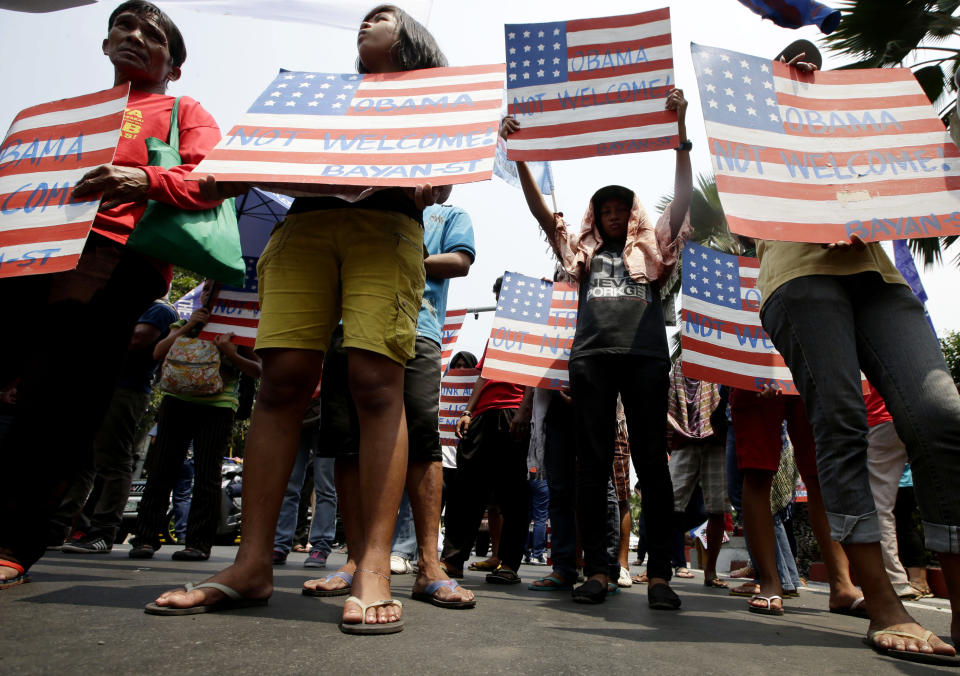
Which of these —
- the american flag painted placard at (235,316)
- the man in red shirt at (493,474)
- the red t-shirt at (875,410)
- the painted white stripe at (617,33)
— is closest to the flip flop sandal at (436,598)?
the man in red shirt at (493,474)

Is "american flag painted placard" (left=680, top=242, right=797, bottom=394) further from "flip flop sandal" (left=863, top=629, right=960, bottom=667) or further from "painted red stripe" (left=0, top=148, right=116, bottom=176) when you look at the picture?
"painted red stripe" (left=0, top=148, right=116, bottom=176)

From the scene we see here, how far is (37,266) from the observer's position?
6.88ft

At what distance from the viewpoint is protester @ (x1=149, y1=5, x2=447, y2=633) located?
2066 millimetres

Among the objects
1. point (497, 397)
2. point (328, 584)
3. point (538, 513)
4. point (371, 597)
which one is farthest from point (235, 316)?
point (538, 513)

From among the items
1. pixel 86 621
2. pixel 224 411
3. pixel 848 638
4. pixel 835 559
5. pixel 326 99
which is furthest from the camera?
pixel 224 411

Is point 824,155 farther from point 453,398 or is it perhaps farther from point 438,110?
point 453,398

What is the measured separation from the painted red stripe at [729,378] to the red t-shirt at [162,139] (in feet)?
8.17

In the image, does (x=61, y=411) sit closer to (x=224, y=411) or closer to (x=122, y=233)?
(x=122, y=233)

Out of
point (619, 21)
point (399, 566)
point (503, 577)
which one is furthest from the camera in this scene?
point (399, 566)

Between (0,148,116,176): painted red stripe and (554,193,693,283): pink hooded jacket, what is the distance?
6.96 ft

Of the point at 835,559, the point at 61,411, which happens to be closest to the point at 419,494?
the point at 61,411

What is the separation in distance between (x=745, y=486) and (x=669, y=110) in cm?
190

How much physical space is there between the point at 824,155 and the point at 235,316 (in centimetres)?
364

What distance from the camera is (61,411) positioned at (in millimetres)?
2309
